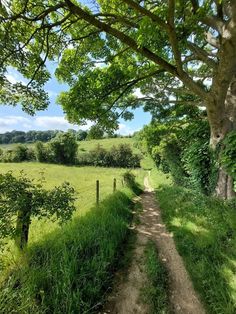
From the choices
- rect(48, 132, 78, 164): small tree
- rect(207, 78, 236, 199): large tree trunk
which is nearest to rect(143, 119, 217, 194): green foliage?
rect(207, 78, 236, 199): large tree trunk

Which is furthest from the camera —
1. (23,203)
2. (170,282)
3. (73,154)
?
(73,154)

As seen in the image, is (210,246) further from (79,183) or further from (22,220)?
(79,183)

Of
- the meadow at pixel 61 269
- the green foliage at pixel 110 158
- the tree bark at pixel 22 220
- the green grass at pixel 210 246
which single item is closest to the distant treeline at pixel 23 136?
the green foliage at pixel 110 158

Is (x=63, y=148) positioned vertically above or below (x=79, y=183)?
above

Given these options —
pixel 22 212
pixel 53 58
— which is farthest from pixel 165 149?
pixel 22 212

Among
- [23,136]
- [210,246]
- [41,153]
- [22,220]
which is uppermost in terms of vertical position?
[23,136]

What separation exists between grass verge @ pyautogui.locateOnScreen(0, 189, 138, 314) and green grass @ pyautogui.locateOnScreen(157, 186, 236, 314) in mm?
1973

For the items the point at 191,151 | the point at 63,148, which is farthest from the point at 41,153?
the point at 191,151

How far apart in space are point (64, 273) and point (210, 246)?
383 centimetres

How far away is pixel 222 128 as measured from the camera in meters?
8.98

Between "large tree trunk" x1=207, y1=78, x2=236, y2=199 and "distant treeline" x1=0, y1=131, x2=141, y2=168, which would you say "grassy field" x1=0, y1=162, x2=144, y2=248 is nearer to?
"large tree trunk" x1=207, y1=78, x2=236, y2=199

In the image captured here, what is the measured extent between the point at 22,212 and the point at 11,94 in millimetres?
5059

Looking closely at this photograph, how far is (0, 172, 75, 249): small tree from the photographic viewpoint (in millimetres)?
3807

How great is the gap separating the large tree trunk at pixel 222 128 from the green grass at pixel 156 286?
14.7ft
